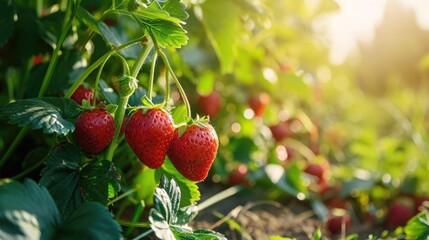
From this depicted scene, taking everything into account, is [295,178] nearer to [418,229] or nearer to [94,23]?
[418,229]

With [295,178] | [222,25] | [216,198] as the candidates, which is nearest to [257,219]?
[216,198]

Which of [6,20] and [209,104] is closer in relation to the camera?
[6,20]

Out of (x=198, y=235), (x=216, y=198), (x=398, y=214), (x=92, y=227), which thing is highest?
(x=92, y=227)

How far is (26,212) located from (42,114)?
0.18 metres

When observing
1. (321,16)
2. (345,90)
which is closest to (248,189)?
(321,16)

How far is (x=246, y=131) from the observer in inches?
76.5

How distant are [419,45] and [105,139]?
22.3 ft

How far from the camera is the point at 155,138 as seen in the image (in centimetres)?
93

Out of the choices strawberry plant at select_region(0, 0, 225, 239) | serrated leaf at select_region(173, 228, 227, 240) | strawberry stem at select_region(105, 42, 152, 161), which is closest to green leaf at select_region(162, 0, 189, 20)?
strawberry plant at select_region(0, 0, 225, 239)

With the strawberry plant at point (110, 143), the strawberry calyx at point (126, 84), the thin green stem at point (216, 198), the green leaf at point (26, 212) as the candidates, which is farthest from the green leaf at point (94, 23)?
the thin green stem at point (216, 198)

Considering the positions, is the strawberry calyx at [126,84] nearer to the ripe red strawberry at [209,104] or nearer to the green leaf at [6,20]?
the green leaf at [6,20]

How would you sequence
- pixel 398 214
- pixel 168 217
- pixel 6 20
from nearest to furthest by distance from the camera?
pixel 168 217 < pixel 6 20 < pixel 398 214

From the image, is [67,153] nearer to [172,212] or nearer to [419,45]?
[172,212]

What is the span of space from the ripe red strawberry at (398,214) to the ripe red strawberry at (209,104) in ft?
1.94
